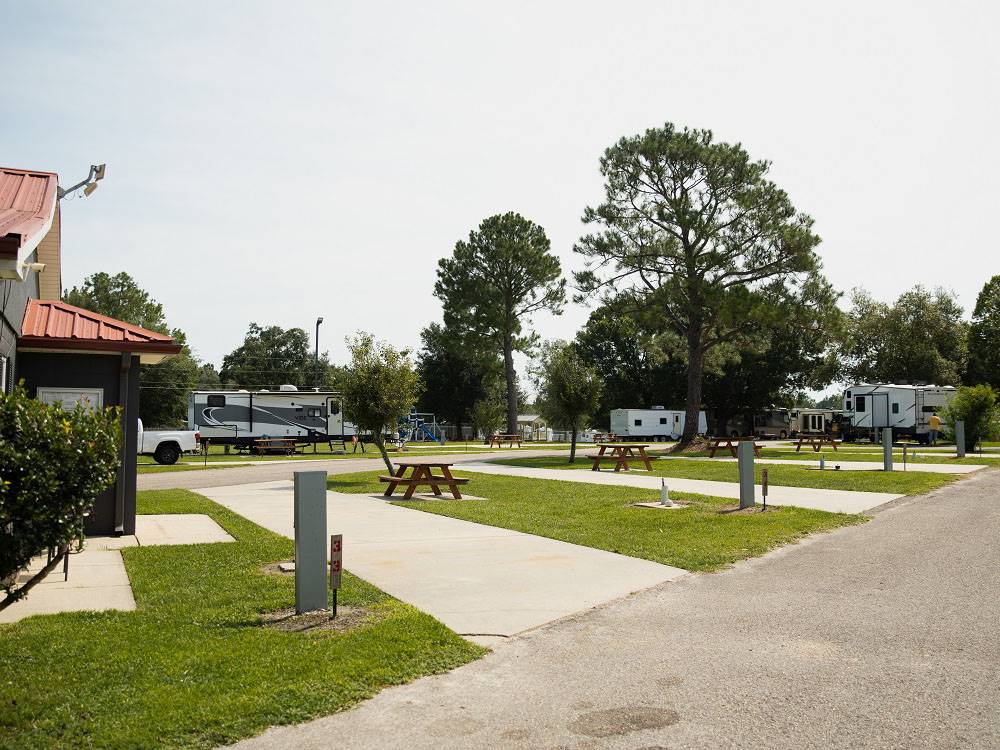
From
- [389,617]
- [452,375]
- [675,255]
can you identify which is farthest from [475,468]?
[452,375]

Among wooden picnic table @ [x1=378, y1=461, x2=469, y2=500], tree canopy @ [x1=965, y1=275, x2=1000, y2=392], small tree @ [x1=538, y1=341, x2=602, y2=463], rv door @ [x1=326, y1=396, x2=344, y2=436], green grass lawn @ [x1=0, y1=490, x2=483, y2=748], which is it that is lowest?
green grass lawn @ [x1=0, y1=490, x2=483, y2=748]

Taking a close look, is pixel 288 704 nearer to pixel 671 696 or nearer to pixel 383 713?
pixel 383 713

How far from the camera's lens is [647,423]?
57.9 meters

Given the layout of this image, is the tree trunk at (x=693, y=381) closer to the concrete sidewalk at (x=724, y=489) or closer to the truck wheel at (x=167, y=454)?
the concrete sidewalk at (x=724, y=489)

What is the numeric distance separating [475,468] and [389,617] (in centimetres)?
2007

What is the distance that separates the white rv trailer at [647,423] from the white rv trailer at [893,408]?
9.99m

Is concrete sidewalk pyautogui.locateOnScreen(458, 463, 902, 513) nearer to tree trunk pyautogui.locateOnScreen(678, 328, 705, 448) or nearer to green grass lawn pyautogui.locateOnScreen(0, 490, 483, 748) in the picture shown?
green grass lawn pyautogui.locateOnScreen(0, 490, 483, 748)

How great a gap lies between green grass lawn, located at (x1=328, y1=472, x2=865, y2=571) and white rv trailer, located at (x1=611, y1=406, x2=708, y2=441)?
3917 cm

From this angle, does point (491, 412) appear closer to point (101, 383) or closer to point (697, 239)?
point (697, 239)

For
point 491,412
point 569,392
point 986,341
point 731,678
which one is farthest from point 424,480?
point 986,341

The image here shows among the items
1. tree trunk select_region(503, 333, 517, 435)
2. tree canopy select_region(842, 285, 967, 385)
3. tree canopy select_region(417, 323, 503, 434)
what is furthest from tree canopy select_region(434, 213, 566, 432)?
tree canopy select_region(842, 285, 967, 385)

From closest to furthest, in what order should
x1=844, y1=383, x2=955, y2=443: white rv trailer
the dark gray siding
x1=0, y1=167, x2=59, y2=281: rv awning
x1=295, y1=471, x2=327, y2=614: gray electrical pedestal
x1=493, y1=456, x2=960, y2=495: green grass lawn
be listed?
x1=0, y1=167, x2=59, y2=281: rv awning
x1=295, y1=471, x2=327, y2=614: gray electrical pedestal
the dark gray siding
x1=493, y1=456, x2=960, y2=495: green grass lawn
x1=844, y1=383, x2=955, y2=443: white rv trailer

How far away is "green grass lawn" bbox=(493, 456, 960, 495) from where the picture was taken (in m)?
18.5

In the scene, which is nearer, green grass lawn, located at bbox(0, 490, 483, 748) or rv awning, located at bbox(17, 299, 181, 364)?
green grass lawn, located at bbox(0, 490, 483, 748)
